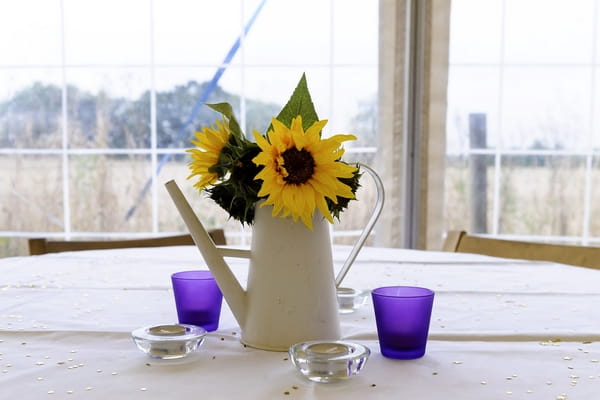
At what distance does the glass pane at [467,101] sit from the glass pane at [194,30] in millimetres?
1097

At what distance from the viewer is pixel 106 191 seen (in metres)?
3.42

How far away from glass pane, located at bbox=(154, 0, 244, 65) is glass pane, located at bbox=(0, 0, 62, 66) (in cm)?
50

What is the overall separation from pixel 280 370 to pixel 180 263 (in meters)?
0.80

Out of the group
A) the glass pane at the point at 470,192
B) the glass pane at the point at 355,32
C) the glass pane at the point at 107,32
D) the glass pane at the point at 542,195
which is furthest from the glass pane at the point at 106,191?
the glass pane at the point at 542,195

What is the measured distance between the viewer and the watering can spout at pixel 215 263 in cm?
85

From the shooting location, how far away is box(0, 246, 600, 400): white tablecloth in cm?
70

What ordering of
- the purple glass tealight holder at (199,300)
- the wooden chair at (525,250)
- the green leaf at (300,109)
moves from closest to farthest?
the green leaf at (300,109) < the purple glass tealight holder at (199,300) < the wooden chair at (525,250)

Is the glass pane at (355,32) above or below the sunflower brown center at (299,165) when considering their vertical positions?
above

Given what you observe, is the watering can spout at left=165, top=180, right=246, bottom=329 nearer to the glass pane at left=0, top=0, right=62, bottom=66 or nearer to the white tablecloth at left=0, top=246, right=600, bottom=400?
the white tablecloth at left=0, top=246, right=600, bottom=400

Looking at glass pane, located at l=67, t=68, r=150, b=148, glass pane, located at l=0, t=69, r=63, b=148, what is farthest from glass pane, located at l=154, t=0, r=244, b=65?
glass pane, located at l=0, t=69, r=63, b=148

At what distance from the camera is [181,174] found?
3.42 meters

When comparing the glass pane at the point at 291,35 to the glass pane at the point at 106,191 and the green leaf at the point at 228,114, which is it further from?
the green leaf at the point at 228,114

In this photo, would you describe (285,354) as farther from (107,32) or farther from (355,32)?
(107,32)

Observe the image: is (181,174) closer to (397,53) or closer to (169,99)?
(169,99)
